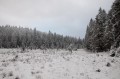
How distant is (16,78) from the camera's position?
12.0 meters

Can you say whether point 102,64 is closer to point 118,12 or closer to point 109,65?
point 109,65

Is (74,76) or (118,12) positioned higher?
(118,12)

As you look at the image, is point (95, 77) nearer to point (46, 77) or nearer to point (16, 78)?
point (46, 77)

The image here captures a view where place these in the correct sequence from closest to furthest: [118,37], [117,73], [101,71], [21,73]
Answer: [21,73] < [117,73] < [101,71] < [118,37]

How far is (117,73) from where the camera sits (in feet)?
46.4

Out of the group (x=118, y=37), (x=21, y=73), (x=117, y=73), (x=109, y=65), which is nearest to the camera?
(x=21, y=73)

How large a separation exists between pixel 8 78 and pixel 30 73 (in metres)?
1.98

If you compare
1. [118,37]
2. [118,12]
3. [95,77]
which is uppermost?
[118,12]

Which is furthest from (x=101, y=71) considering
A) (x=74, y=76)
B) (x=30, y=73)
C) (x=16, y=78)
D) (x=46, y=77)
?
(x=16, y=78)

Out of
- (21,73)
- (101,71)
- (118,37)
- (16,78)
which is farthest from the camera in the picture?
(118,37)

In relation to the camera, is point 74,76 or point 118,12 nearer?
point 74,76

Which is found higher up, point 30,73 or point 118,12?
point 118,12

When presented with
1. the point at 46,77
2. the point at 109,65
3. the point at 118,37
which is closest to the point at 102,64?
the point at 109,65

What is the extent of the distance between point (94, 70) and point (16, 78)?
8175mm
